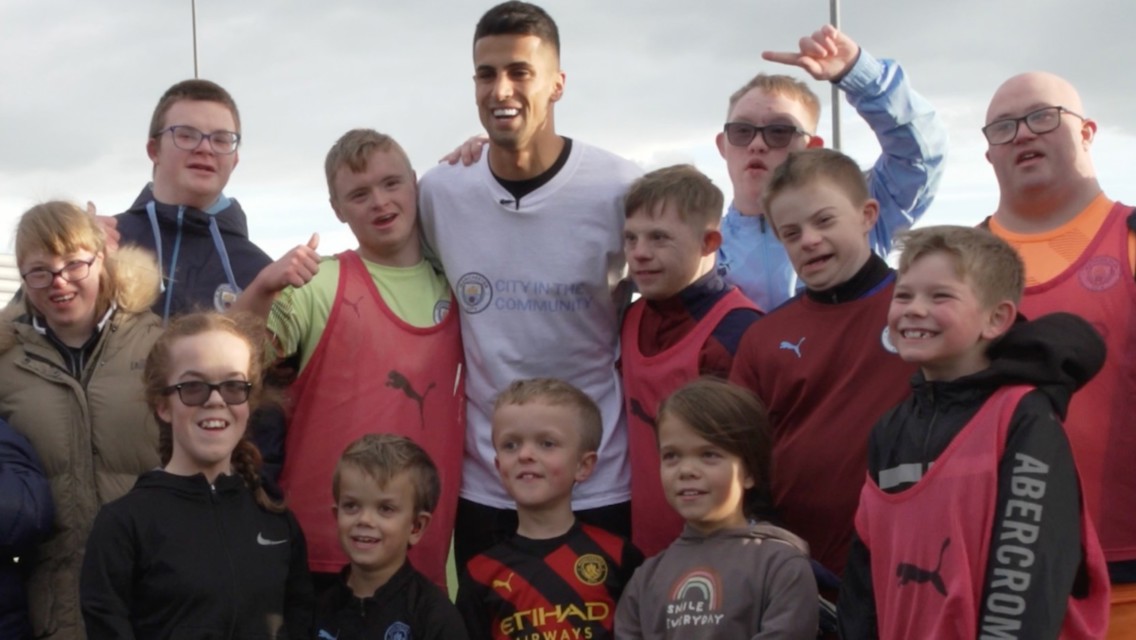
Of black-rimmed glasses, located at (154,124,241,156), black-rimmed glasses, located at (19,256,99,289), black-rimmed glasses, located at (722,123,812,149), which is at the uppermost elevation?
black-rimmed glasses, located at (154,124,241,156)

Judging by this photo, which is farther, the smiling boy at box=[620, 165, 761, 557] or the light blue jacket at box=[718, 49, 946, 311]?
the light blue jacket at box=[718, 49, 946, 311]

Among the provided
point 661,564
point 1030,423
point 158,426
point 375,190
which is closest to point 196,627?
point 158,426

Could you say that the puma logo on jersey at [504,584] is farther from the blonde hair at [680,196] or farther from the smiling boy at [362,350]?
the blonde hair at [680,196]

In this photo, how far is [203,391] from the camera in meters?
4.20

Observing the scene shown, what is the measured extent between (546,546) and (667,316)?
978 millimetres

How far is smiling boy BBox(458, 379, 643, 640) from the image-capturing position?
13.7 feet

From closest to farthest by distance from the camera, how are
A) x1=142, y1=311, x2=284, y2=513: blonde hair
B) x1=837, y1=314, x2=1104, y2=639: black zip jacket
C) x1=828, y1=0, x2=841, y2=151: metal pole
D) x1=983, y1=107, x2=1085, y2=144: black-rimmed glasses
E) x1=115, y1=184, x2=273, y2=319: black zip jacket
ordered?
1. x1=837, y1=314, x2=1104, y2=639: black zip jacket
2. x1=142, y1=311, x2=284, y2=513: blonde hair
3. x1=983, y1=107, x2=1085, y2=144: black-rimmed glasses
4. x1=115, y1=184, x2=273, y2=319: black zip jacket
5. x1=828, y1=0, x2=841, y2=151: metal pole

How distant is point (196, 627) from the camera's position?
3928 millimetres

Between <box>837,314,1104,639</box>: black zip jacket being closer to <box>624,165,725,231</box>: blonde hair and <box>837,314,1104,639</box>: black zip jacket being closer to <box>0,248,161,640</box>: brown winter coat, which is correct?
<box>624,165,725,231</box>: blonde hair

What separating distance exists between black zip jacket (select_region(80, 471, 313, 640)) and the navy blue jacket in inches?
15.6

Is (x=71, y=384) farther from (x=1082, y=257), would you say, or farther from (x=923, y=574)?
(x=1082, y=257)

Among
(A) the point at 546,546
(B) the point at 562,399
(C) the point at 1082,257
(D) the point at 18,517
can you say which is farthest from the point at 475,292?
(C) the point at 1082,257

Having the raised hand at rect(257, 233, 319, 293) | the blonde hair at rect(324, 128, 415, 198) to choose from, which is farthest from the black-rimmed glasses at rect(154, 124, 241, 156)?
the raised hand at rect(257, 233, 319, 293)

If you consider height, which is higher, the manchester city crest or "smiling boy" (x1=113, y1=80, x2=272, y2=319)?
"smiling boy" (x1=113, y1=80, x2=272, y2=319)
